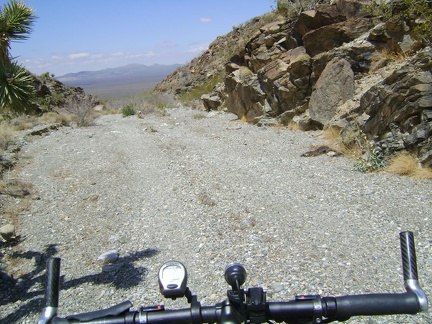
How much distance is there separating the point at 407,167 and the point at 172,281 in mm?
7529

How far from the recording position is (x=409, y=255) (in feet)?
5.38

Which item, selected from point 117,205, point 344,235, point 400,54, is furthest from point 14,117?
point 344,235

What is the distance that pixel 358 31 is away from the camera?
14.8 m

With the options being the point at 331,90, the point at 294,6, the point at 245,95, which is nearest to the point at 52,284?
the point at 331,90

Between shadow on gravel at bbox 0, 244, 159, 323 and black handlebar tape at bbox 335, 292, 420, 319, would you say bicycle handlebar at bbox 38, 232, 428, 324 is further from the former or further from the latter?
shadow on gravel at bbox 0, 244, 159, 323

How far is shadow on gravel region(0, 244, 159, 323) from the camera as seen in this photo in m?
4.67

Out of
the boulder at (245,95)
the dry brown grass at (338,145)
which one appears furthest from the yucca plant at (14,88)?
the boulder at (245,95)

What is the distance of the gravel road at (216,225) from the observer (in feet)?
15.1

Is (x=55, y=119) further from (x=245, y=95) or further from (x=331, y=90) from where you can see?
(x=331, y=90)

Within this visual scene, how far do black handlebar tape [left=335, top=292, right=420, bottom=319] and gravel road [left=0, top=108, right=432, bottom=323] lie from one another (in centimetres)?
231

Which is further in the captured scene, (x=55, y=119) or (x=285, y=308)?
(x=55, y=119)

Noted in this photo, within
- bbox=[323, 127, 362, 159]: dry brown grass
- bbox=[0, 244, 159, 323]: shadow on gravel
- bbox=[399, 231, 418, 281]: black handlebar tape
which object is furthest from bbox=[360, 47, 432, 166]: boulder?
bbox=[399, 231, 418, 281]: black handlebar tape

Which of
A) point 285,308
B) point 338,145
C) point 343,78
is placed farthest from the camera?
point 343,78

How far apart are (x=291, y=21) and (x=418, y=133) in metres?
11.5
